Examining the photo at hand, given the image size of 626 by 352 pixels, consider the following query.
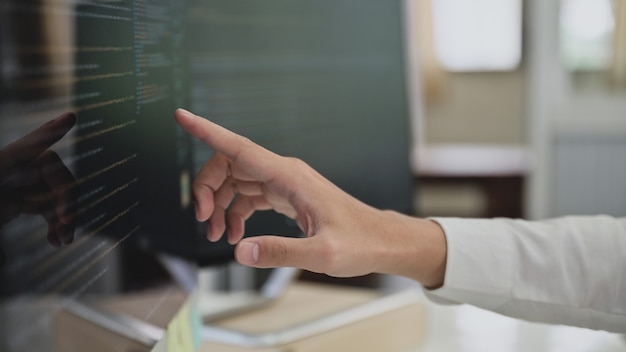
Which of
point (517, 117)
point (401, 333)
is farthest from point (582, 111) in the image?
point (401, 333)

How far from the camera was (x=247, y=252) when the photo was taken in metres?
0.60

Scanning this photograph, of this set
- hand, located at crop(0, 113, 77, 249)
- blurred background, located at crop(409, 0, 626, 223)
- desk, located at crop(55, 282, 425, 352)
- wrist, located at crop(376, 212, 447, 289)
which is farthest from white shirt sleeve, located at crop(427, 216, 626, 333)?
blurred background, located at crop(409, 0, 626, 223)

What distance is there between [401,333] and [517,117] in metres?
3.87

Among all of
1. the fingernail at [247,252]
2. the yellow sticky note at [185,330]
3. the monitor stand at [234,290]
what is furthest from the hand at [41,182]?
the monitor stand at [234,290]

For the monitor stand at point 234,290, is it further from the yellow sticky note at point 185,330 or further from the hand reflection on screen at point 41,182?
the hand reflection on screen at point 41,182

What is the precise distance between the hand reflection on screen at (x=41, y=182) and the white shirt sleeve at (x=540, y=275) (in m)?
0.47

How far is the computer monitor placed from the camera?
0.40 meters

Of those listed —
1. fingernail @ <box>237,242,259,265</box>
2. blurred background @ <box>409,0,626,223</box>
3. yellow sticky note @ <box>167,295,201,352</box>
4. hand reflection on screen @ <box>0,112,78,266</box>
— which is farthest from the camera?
blurred background @ <box>409,0,626,223</box>

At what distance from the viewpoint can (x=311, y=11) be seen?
3.82ft

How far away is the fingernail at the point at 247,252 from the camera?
595mm

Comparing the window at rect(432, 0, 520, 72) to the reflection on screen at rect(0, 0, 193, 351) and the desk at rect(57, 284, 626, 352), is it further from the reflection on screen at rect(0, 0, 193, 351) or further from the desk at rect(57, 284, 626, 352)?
the reflection on screen at rect(0, 0, 193, 351)

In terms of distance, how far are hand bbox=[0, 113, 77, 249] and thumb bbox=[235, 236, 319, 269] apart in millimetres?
161

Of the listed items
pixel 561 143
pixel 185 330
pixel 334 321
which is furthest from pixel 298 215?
pixel 561 143

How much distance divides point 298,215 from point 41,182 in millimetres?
308
